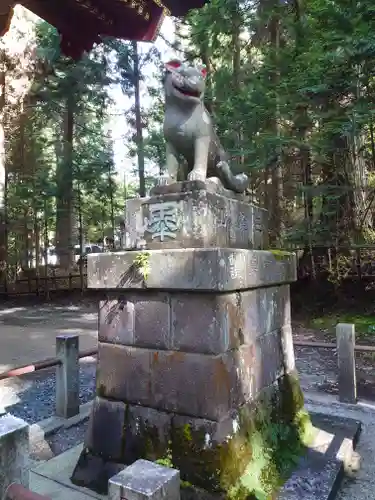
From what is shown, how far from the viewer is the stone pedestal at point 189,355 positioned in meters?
2.55

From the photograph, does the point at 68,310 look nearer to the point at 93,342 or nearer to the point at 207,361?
the point at 93,342

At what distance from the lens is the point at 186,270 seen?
8.66 ft

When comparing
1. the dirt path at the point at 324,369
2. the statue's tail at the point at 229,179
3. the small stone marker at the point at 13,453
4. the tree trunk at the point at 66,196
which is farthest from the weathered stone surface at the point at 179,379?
the tree trunk at the point at 66,196

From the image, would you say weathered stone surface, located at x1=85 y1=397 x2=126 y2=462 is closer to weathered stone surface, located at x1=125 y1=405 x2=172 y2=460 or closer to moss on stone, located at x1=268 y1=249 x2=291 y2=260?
weathered stone surface, located at x1=125 y1=405 x2=172 y2=460

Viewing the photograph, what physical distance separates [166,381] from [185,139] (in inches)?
72.8

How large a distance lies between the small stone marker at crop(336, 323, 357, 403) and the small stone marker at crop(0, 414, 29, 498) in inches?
168

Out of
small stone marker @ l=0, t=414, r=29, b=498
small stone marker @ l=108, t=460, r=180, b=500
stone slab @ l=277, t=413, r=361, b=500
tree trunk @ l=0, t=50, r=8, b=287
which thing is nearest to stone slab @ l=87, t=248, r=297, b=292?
small stone marker @ l=108, t=460, r=180, b=500

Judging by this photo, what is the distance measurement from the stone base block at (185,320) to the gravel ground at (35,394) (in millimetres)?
2729

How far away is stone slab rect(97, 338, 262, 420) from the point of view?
2.55 m

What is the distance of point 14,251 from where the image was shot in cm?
1678

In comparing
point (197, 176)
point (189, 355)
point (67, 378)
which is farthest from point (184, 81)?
point (67, 378)

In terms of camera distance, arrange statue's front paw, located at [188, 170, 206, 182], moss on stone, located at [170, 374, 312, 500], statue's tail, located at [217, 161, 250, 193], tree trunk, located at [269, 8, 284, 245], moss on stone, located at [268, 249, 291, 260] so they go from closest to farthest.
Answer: moss on stone, located at [170, 374, 312, 500] < statue's front paw, located at [188, 170, 206, 182] < statue's tail, located at [217, 161, 250, 193] < moss on stone, located at [268, 249, 291, 260] < tree trunk, located at [269, 8, 284, 245]

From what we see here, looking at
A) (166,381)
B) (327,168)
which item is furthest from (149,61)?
(166,381)

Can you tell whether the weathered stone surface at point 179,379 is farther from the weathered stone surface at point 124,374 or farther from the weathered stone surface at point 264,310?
the weathered stone surface at point 264,310
